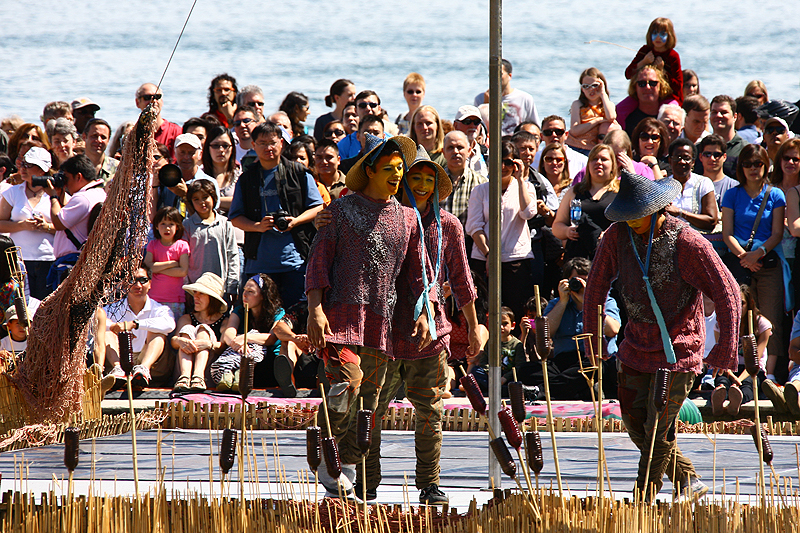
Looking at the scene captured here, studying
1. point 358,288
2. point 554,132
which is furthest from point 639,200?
point 554,132

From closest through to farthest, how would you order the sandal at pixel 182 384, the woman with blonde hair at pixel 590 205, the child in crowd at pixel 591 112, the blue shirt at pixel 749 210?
1. the sandal at pixel 182 384
2. the blue shirt at pixel 749 210
3. the woman with blonde hair at pixel 590 205
4. the child in crowd at pixel 591 112

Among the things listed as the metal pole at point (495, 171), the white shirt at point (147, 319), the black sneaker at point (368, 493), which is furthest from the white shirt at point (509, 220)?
the metal pole at point (495, 171)

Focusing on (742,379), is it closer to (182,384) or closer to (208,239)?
(182,384)

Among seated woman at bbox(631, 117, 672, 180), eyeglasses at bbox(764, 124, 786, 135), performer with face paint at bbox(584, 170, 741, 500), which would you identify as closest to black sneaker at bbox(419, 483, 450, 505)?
performer with face paint at bbox(584, 170, 741, 500)

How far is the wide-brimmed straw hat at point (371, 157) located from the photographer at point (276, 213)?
150 inches

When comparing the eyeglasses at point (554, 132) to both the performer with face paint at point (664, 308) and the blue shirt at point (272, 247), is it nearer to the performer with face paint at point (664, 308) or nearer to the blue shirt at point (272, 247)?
the blue shirt at point (272, 247)

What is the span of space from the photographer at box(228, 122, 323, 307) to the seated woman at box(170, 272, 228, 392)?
377mm

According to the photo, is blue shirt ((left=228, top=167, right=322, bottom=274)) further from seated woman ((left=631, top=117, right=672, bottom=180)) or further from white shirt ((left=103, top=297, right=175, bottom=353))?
seated woman ((left=631, top=117, right=672, bottom=180))

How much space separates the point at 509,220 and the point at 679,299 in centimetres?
413

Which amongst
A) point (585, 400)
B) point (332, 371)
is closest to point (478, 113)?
point (585, 400)

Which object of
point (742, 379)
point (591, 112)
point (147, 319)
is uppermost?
point (591, 112)

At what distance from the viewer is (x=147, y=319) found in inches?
396

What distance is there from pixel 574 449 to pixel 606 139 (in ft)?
11.3

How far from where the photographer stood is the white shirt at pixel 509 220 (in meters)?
9.92
